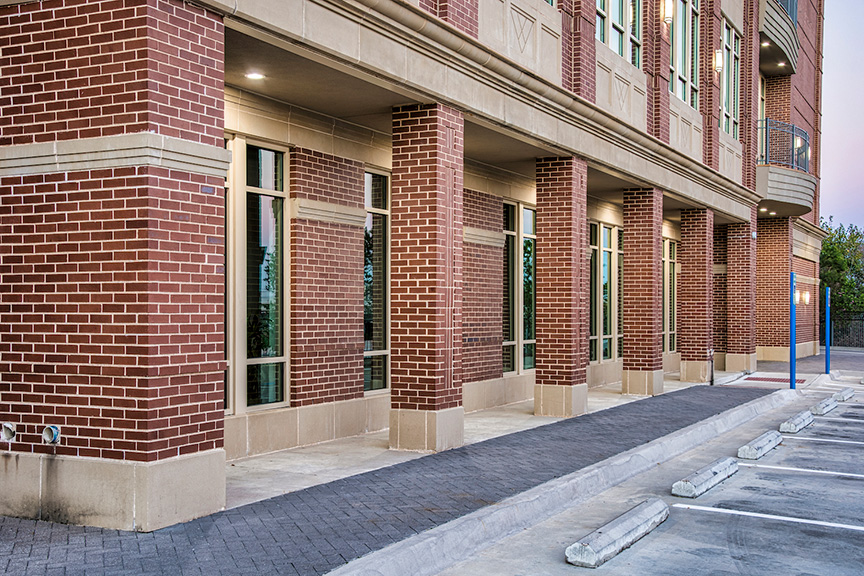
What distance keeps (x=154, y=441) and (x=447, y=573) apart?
2456 millimetres

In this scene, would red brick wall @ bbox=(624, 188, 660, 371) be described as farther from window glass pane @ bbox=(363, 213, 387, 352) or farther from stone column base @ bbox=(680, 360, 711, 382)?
window glass pane @ bbox=(363, 213, 387, 352)

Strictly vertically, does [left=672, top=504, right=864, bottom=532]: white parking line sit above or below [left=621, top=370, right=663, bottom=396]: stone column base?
below

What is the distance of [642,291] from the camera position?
18922mm

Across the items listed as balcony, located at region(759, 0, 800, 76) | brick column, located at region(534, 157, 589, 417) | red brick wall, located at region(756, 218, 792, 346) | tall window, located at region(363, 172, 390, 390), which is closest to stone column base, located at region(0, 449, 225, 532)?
tall window, located at region(363, 172, 390, 390)

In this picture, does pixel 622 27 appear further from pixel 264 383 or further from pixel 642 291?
pixel 264 383

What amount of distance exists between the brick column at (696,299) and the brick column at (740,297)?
3215 mm

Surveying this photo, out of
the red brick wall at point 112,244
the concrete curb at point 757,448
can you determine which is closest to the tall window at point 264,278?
the red brick wall at point 112,244

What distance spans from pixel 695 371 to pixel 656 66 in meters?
7.83

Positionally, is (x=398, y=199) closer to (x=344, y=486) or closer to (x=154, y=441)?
(x=344, y=486)

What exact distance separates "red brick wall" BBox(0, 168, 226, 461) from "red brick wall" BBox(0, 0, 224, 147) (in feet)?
1.42

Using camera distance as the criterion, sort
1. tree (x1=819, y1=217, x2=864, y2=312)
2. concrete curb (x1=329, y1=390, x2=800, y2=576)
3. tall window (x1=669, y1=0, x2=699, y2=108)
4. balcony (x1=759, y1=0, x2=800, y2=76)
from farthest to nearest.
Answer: tree (x1=819, y1=217, x2=864, y2=312) → balcony (x1=759, y1=0, x2=800, y2=76) → tall window (x1=669, y1=0, x2=699, y2=108) → concrete curb (x1=329, y1=390, x2=800, y2=576)

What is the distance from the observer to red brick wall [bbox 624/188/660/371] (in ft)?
61.2

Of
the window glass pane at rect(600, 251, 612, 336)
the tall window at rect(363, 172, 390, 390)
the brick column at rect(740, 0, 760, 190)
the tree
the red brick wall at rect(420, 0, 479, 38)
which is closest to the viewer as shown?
the red brick wall at rect(420, 0, 479, 38)

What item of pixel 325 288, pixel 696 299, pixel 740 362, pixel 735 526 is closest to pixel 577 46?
pixel 325 288
